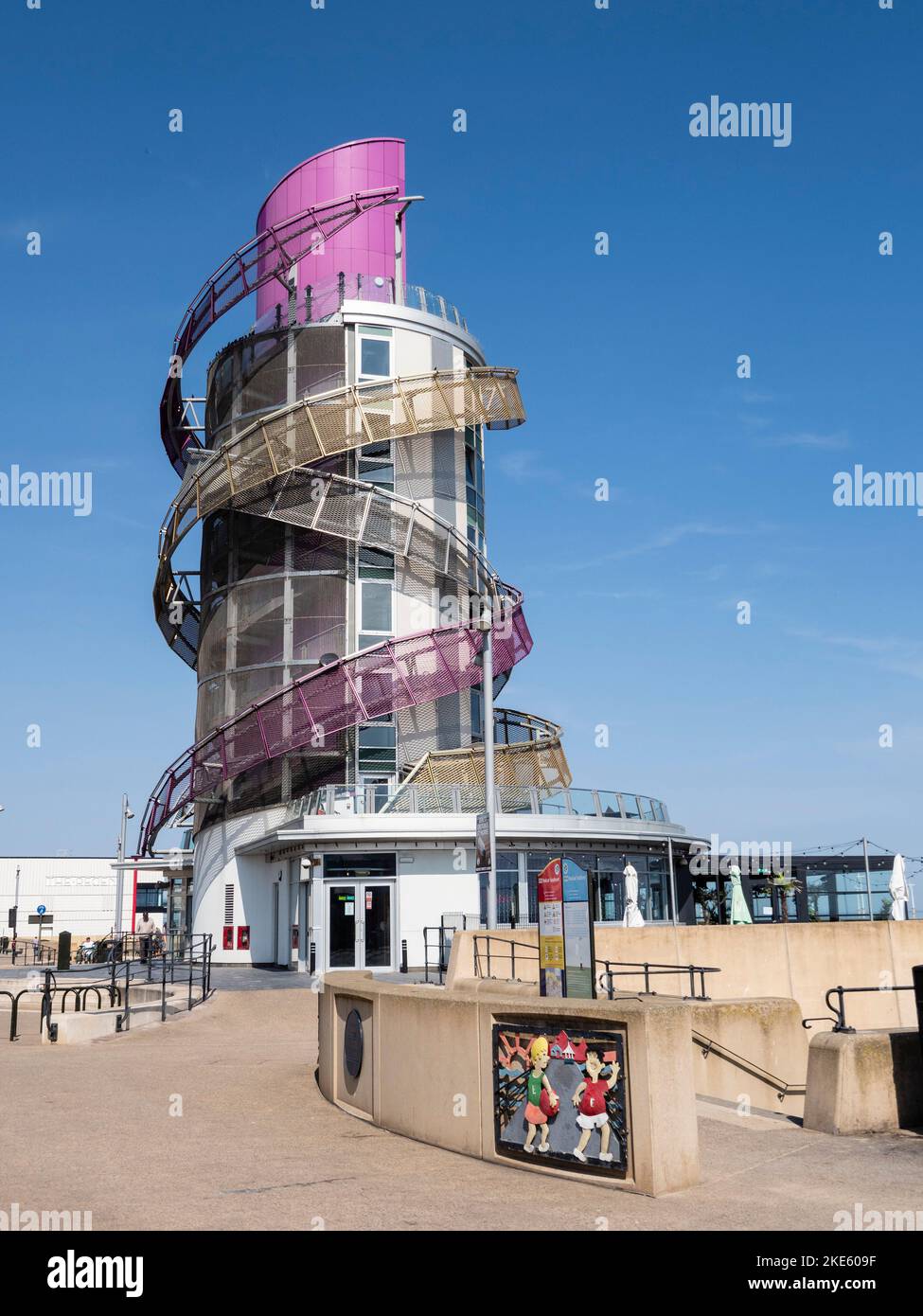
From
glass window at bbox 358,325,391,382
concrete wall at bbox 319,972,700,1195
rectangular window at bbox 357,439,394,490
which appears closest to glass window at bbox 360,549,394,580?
rectangular window at bbox 357,439,394,490

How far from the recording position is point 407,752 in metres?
38.8

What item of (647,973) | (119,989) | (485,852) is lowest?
(119,989)

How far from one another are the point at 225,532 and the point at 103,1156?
34270mm

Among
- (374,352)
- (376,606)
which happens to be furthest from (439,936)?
(374,352)

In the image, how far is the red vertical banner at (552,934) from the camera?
1124 centimetres

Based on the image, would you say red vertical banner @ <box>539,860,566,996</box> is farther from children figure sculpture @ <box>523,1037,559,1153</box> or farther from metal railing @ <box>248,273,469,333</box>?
metal railing @ <box>248,273,469,333</box>

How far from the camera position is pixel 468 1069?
34.9 feet

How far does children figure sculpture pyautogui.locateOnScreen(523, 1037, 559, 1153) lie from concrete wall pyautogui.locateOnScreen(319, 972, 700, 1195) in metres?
0.18

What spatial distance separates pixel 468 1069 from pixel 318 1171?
1.56 meters

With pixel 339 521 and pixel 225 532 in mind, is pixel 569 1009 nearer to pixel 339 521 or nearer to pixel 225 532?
pixel 339 521

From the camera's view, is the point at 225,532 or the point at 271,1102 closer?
the point at 271,1102

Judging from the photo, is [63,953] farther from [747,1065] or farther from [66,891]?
[66,891]
